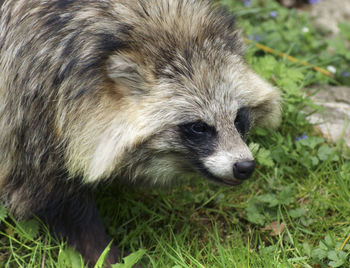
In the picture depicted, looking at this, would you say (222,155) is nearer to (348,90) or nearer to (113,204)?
(113,204)

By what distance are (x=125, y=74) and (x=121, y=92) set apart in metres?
0.10

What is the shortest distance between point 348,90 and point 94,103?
2.60 metres

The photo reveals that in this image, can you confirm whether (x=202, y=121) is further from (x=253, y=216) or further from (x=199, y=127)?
(x=253, y=216)

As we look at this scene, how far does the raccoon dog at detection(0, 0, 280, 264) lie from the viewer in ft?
8.71

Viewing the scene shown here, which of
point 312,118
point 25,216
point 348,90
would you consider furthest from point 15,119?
point 348,90

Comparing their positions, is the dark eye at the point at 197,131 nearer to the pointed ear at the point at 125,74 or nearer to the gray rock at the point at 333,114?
the pointed ear at the point at 125,74

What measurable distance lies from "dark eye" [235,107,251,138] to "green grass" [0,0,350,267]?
429 millimetres

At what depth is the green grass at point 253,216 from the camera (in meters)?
3.04

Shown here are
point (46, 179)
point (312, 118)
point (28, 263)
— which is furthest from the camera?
point (312, 118)

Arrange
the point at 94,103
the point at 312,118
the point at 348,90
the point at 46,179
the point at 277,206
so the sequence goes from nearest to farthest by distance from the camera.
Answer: the point at 94,103 < the point at 46,179 < the point at 277,206 < the point at 312,118 < the point at 348,90

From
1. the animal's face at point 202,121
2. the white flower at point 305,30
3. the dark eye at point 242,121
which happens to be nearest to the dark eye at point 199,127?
the animal's face at point 202,121

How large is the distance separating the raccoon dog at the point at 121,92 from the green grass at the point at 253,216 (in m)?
0.49

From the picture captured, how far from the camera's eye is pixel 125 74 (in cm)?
265

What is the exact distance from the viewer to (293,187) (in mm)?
3584
